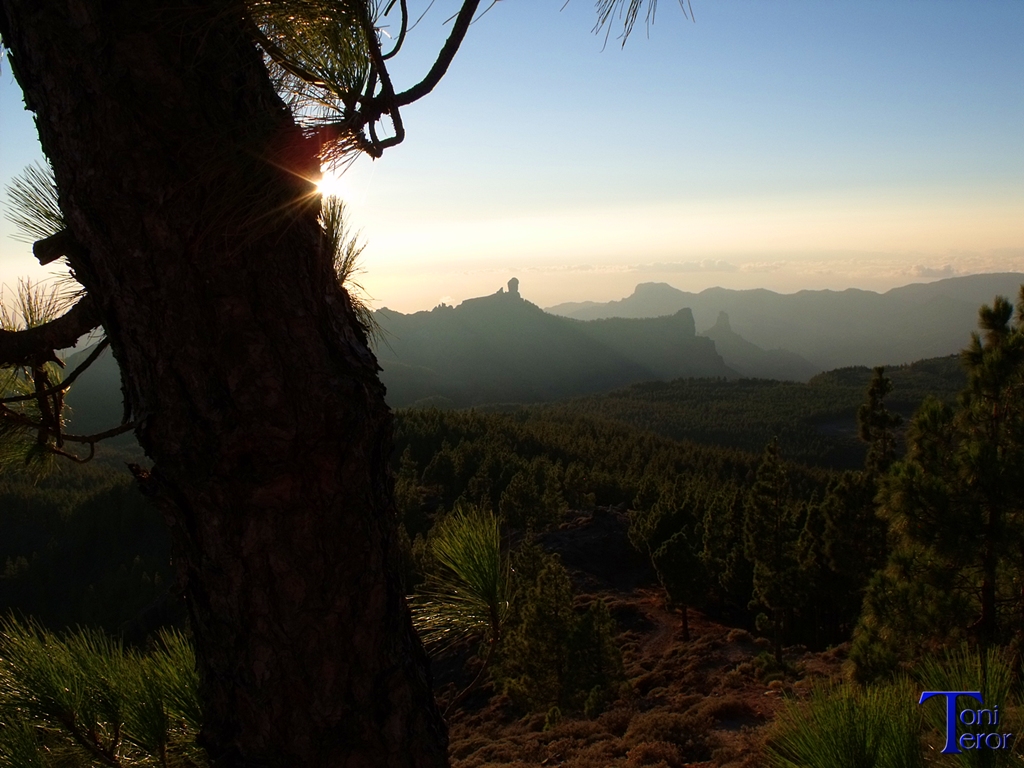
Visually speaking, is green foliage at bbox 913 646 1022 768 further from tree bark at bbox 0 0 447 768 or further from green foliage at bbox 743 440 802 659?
green foliage at bbox 743 440 802 659

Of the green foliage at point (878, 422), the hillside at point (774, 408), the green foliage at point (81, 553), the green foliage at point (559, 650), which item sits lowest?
the green foliage at point (81, 553)

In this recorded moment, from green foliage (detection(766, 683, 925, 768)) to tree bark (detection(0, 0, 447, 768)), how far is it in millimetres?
1094

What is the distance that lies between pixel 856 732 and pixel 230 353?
1.87 meters

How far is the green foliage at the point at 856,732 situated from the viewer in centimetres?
157

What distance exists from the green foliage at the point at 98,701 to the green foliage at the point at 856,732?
5.87ft

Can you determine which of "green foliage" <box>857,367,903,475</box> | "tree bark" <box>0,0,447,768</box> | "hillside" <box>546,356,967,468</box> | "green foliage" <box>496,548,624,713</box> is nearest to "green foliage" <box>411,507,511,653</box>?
"tree bark" <box>0,0,447,768</box>

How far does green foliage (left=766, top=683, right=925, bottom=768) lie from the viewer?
5.15ft

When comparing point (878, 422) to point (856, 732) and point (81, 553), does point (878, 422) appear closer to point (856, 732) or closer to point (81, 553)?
point (856, 732)

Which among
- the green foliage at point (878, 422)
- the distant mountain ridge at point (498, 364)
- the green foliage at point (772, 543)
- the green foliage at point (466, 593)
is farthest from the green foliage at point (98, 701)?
the distant mountain ridge at point (498, 364)

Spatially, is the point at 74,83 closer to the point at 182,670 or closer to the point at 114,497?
the point at 182,670

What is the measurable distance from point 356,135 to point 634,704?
14038 mm

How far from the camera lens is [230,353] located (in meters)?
1.46

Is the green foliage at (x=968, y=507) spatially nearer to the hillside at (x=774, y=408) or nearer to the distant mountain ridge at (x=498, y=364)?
the hillside at (x=774, y=408)

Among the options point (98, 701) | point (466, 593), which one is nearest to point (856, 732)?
point (466, 593)
